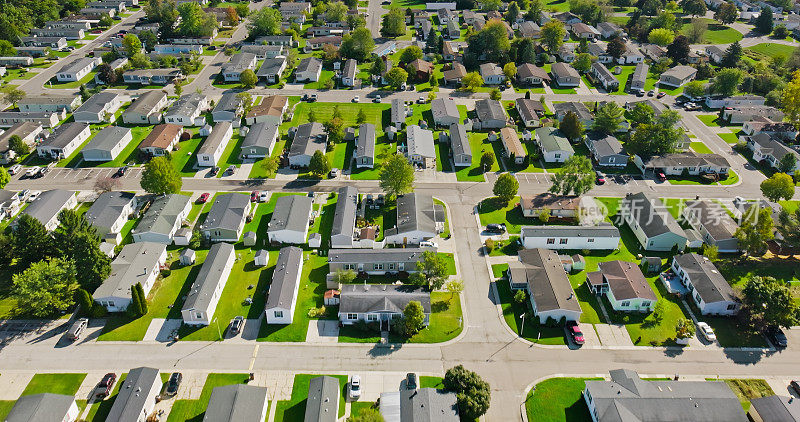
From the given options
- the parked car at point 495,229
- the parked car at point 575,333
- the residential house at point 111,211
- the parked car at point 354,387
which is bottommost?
the parked car at point 575,333

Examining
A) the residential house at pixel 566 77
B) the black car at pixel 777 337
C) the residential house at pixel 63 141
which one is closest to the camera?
the black car at pixel 777 337

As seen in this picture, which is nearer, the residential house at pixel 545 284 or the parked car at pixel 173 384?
the parked car at pixel 173 384

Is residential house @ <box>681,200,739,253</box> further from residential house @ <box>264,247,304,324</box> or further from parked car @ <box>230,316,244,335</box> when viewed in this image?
parked car @ <box>230,316,244,335</box>

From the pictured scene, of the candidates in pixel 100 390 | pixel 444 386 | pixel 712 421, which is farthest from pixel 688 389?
pixel 100 390

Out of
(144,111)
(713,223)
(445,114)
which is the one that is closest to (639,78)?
(445,114)

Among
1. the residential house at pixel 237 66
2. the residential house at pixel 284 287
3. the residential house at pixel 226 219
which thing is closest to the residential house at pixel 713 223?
the residential house at pixel 284 287

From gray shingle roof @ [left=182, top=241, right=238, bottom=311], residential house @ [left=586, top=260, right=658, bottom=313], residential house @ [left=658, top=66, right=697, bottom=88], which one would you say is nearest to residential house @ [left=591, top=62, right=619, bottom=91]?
residential house @ [left=658, top=66, right=697, bottom=88]

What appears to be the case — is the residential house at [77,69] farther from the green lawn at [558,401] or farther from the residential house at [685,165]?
the green lawn at [558,401]
